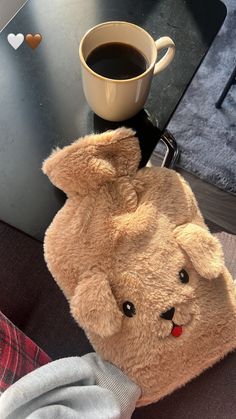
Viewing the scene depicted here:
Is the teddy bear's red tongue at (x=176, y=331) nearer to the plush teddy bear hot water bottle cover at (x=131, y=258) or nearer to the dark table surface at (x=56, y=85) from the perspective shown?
the plush teddy bear hot water bottle cover at (x=131, y=258)

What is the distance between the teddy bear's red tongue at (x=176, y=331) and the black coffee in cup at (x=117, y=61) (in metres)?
0.33

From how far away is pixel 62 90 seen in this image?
65 cm

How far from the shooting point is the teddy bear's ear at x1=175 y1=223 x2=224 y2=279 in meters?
0.54

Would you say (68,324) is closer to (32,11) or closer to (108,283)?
(108,283)

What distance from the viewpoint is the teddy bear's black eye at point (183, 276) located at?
1.81ft

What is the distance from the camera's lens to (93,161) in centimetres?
52

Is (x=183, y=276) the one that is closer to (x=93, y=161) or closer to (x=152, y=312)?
(x=152, y=312)

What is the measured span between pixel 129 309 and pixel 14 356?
6.7 inches
